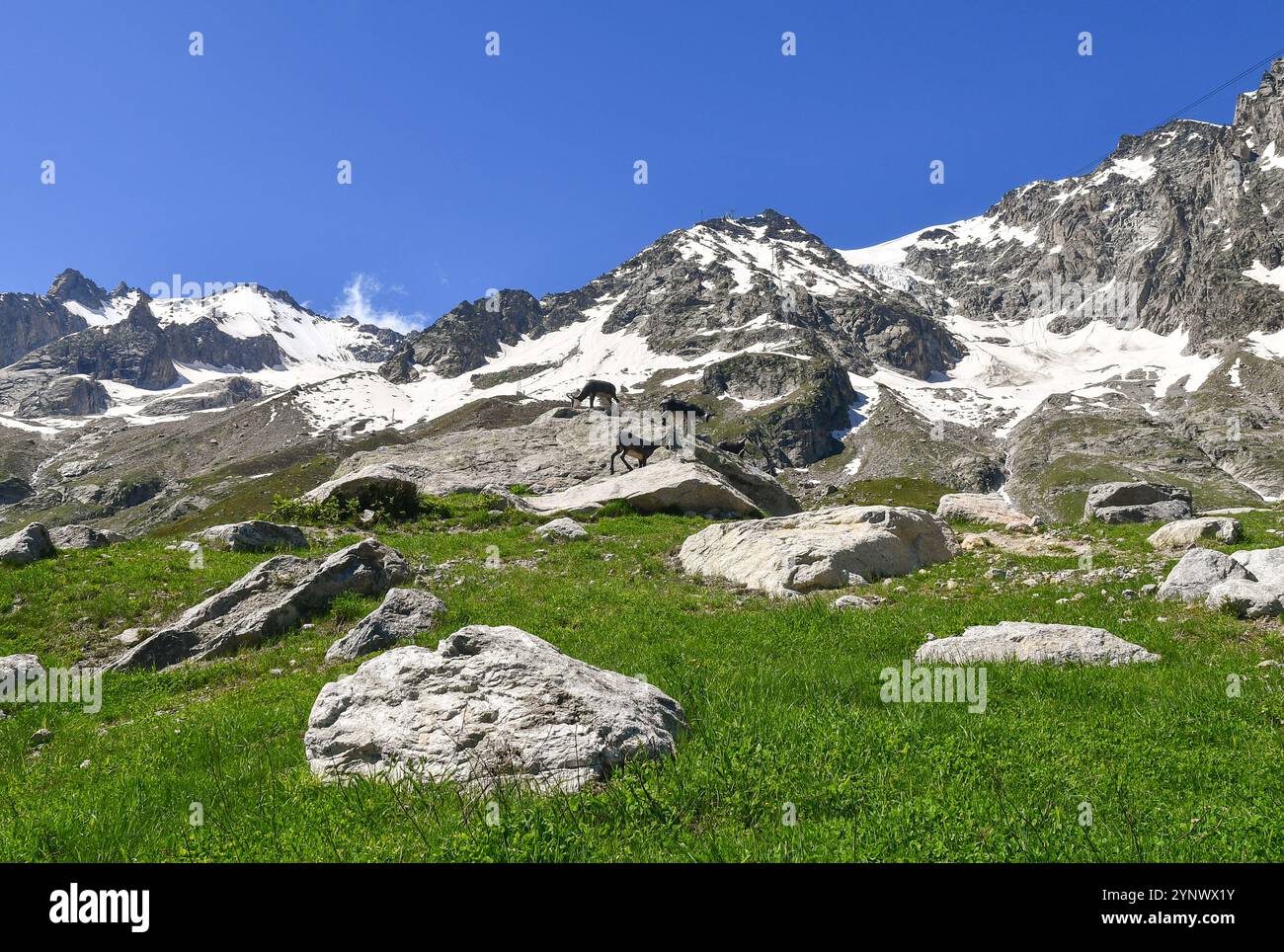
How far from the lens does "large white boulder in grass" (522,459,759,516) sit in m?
32.2

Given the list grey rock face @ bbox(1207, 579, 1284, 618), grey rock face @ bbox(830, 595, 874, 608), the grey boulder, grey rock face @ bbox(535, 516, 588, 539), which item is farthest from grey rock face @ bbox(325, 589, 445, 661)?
grey rock face @ bbox(1207, 579, 1284, 618)

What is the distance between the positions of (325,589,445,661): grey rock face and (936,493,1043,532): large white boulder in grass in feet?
73.9

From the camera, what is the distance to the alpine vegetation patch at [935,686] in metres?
8.78

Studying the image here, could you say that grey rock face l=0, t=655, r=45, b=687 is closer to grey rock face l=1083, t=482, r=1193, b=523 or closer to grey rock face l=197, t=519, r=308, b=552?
grey rock face l=197, t=519, r=308, b=552

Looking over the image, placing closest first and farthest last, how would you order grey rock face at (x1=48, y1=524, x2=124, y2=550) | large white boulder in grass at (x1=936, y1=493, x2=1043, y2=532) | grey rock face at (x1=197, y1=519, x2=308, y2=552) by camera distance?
grey rock face at (x1=197, y1=519, x2=308, y2=552), grey rock face at (x1=48, y1=524, x2=124, y2=550), large white boulder in grass at (x1=936, y1=493, x2=1043, y2=532)

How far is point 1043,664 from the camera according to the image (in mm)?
10219

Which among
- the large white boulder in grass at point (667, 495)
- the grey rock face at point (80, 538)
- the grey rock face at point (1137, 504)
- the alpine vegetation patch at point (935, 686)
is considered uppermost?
the large white boulder in grass at point (667, 495)

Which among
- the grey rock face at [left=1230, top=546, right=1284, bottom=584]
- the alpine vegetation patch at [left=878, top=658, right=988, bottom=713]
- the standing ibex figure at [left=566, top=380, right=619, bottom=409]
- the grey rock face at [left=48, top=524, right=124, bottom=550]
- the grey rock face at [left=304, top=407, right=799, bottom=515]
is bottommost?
the alpine vegetation patch at [left=878, top=658, right=988, bottom=713]

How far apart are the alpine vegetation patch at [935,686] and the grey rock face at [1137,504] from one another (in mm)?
24936

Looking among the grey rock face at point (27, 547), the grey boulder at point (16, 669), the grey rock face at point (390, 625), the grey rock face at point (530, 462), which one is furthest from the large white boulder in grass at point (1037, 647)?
the grey rock face at point (530, 462)

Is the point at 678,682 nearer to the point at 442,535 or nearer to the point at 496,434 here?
the point at 442,535
